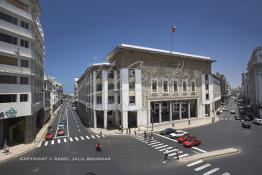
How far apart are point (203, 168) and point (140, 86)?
1385 inches

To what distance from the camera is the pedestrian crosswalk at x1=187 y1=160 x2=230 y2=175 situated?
81.0 ft

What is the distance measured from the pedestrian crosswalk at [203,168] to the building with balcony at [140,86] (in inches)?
1164

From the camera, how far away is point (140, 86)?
58.5m

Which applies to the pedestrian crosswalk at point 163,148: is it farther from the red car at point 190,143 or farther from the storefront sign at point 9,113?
the storefront sign at point 9,113

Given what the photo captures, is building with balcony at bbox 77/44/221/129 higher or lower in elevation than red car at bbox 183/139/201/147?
higher

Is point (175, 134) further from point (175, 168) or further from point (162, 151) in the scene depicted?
point (175, 168)

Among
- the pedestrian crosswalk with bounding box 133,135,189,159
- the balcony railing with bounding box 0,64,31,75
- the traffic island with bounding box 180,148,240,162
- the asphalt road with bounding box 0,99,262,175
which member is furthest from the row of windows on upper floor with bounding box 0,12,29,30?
the traffic island with bounding box 180,148,240,162

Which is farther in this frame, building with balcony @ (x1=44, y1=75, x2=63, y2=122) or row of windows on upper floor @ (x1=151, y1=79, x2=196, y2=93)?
building with balcony @ (x1=44, y1=75, x2=63, y2=122)

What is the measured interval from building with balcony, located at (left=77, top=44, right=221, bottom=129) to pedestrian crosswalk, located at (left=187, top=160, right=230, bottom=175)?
2956 centimetres

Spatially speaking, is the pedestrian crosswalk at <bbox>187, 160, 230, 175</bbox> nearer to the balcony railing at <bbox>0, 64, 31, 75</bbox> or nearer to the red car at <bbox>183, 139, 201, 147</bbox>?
the red car at <bbox>183, 139, 201, 147</bbox>

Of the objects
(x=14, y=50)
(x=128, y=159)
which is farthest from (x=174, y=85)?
(x=14, y=50)

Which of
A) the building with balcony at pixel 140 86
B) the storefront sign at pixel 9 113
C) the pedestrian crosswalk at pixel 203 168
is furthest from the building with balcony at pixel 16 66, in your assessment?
the pedestrian crosswalk at pixel 203 168

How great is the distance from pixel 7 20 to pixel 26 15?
→ 4.30m

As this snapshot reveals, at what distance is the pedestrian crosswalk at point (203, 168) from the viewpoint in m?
24.7
